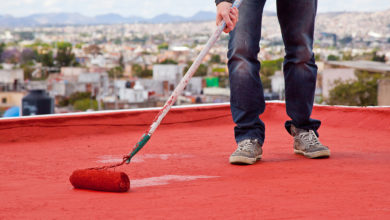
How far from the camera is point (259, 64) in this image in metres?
2.43

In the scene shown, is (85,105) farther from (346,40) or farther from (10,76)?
(346,40)

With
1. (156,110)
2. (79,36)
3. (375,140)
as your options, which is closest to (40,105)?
(156,110)

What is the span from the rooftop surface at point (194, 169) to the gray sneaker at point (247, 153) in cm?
4

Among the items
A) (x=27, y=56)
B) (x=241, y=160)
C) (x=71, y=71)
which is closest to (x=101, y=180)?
(x=241, y=160)

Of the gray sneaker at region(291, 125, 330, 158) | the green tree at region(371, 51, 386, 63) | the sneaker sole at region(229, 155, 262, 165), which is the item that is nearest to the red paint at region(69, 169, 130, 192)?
the sneaker sole at region(229, 155, 262, 165)

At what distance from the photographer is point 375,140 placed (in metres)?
2.96

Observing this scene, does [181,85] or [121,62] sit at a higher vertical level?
[181,85]

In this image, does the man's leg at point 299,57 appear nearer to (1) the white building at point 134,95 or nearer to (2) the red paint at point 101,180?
(2) the red paint at point 101,180

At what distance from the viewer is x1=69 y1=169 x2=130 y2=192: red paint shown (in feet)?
5.95

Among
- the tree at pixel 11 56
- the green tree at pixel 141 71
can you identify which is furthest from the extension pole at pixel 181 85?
the tree at pixel 11 56

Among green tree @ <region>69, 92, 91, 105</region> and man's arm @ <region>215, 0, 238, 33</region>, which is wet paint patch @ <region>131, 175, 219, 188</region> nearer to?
man's arm @ <region>215, 0, 238, 33</region>

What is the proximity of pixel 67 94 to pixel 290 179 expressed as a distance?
153 ft

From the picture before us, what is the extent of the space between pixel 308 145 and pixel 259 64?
0.39 meters

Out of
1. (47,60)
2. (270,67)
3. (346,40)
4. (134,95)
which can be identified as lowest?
(134,95)
